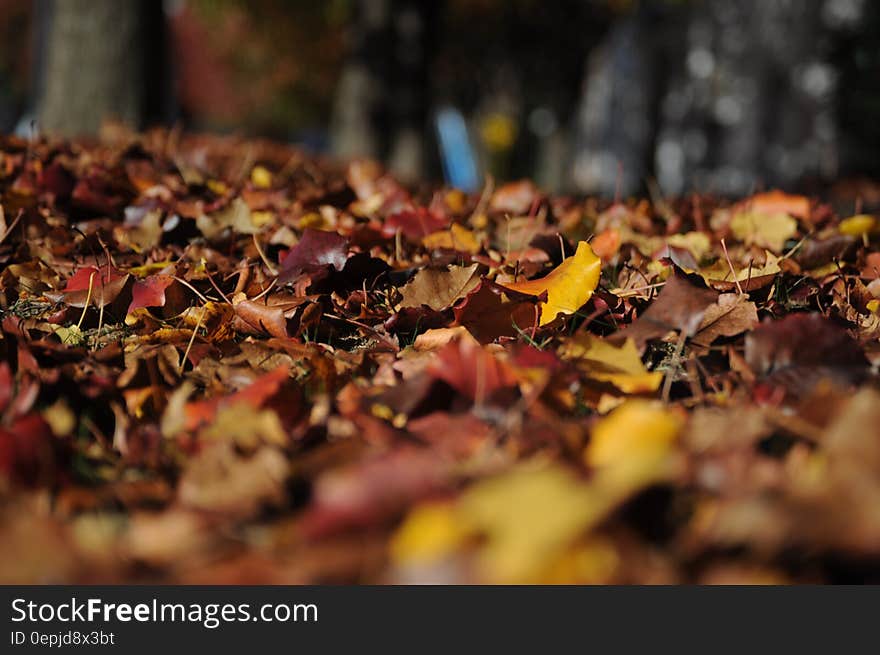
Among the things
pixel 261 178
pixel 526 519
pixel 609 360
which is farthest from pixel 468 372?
pixel 261 178

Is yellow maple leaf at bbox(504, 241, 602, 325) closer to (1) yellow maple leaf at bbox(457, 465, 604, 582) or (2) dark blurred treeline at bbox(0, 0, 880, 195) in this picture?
(2) dark blurred treeline at bbox(0, 0, 880, 195)

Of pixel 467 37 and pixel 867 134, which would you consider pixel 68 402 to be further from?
pixel 467 37

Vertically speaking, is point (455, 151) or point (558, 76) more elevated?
point (558, 76)

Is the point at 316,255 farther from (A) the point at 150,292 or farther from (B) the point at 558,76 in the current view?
(B) the point at 558,76

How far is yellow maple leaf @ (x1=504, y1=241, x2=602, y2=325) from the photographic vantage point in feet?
5.38

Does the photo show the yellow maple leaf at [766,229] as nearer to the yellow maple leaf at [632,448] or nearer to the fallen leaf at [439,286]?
the fallen leaf at [439,286]

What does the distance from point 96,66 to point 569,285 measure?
5.41 metres

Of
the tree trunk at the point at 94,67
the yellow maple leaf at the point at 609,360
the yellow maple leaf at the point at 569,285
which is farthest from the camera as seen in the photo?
the tree trunk at the point at 94,67

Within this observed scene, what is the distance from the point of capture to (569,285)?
1663 mm

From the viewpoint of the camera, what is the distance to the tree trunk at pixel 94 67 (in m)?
6.07

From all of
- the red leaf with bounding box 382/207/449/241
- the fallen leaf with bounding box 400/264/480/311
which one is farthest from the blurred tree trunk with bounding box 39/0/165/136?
the fallen leaf with bounding box 400/264/480/311

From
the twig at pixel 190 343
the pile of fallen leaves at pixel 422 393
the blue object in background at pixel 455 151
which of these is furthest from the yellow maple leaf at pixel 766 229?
the blue object in background at pixel 455 151

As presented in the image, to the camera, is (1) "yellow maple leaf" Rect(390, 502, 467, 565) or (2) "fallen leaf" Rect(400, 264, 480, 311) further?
(2) "fallen leaf" Rect(400, 264, 480, 311)

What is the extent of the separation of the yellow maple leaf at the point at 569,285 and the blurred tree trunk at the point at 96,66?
5005mm
